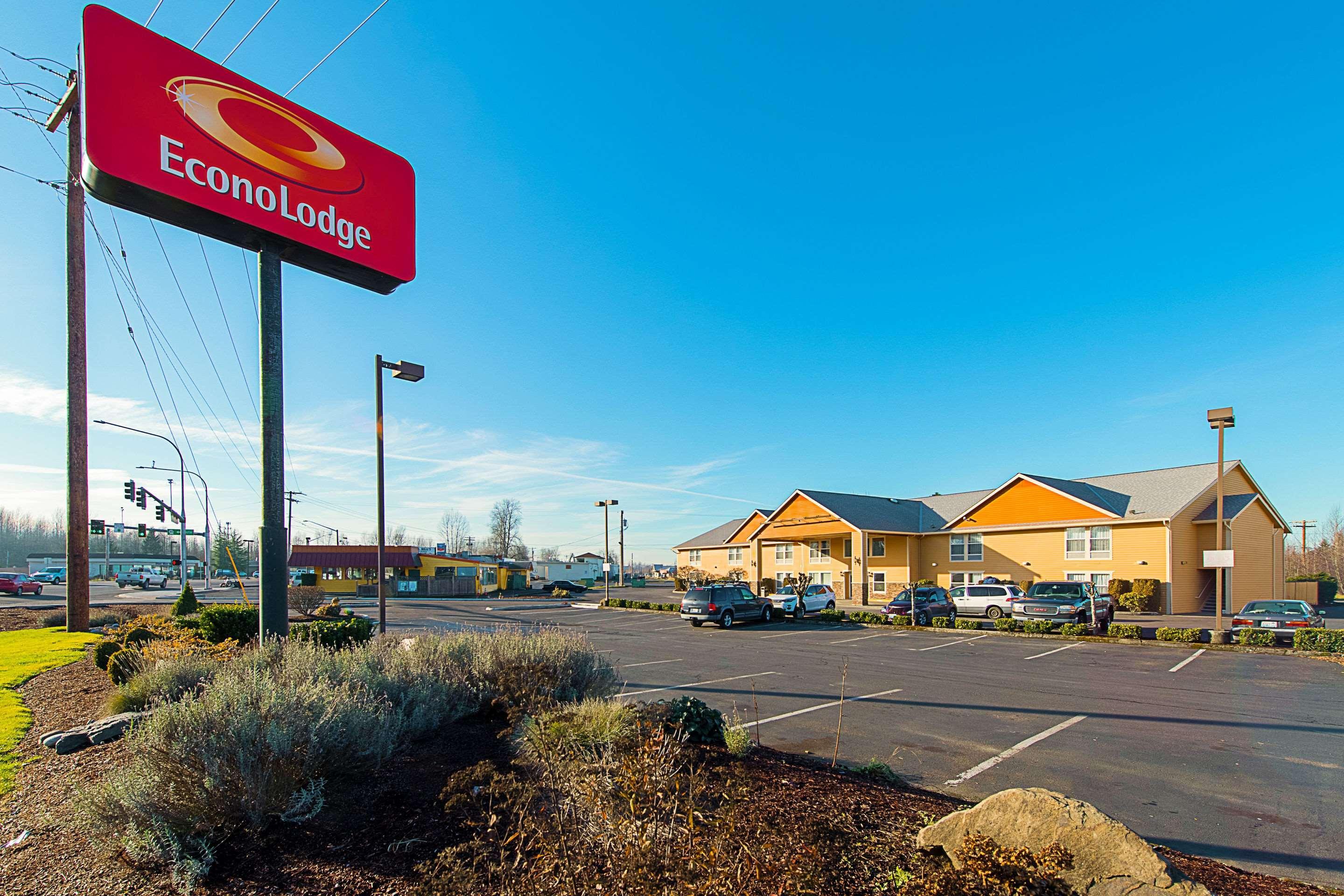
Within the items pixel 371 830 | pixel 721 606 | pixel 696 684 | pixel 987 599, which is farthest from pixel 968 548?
pixel 371 830

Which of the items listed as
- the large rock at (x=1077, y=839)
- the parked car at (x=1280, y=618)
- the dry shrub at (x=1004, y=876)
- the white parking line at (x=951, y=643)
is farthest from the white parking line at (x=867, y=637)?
the dry shrub at (x=1004, y=876)

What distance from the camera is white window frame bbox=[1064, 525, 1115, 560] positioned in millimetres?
32375

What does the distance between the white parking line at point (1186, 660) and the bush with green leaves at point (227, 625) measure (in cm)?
1938

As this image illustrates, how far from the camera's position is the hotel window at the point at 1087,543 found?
32.6 meters

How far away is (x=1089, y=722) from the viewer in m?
9.43

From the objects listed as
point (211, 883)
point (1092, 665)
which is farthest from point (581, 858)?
point (1092, 665)

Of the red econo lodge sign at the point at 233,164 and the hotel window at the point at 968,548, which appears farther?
the hotel window at the point at 968,548

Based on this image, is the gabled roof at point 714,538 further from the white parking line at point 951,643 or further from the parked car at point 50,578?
the parked car at point 50,578

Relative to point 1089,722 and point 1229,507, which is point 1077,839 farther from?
point 1229,507

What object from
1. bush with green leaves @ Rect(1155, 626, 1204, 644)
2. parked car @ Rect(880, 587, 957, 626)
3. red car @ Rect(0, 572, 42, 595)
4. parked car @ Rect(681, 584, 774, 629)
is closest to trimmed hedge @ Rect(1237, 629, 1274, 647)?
bush with green leaves @ Rect(1155, 626, 1204, 644)

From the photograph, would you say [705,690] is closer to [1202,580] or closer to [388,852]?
[388,852]

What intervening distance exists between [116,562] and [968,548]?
431 feet

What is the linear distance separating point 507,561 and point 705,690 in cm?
5999

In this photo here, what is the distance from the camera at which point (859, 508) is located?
42.3m
